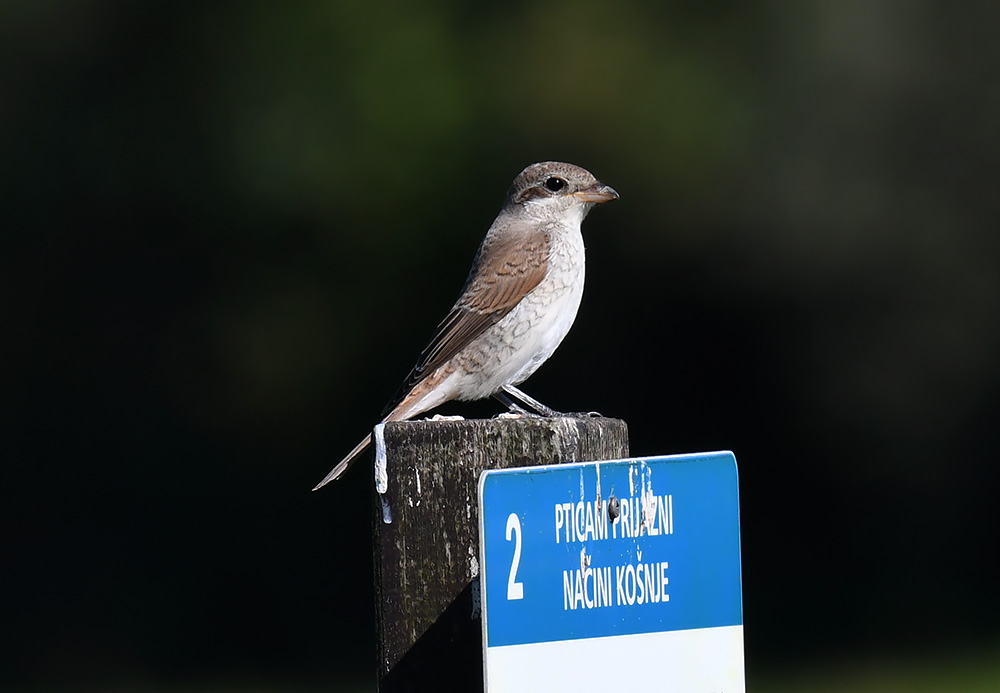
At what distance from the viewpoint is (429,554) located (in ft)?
8.13

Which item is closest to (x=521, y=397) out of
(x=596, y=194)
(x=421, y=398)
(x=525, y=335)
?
(x=525, y=335)

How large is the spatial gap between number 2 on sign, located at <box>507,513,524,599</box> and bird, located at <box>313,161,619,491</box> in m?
2.02

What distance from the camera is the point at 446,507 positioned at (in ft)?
8.15

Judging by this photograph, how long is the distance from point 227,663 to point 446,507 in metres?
6.79

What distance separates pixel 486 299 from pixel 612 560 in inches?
87.3

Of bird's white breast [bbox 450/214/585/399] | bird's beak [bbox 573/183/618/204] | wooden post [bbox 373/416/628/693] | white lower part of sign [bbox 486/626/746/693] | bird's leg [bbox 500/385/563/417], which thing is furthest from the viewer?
bird's beak [bbox 573/183/618/204]

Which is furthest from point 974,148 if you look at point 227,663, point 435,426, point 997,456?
point 435,426

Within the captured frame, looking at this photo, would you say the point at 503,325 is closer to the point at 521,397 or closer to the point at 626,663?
the point at 521,397

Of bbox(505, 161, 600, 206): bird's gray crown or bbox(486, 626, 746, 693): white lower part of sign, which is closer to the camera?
bbox(486, 626, 746, 693): white lower part of sign

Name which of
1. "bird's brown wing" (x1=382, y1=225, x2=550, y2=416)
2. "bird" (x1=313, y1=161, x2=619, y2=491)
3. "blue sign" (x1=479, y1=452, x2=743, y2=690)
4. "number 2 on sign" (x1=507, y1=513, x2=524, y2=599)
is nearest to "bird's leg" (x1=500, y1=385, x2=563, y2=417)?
"bird" (x1=313, y1=161, x2=619, y2=491)

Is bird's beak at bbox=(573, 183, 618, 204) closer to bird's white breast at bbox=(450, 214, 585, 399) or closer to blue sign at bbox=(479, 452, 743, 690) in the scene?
bird's white breast at bbox=(450, 214, 585, 399)

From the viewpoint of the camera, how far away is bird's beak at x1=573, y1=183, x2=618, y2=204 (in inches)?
184

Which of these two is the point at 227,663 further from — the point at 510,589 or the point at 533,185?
the point at 510,589

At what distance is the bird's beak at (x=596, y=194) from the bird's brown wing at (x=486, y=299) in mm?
217
